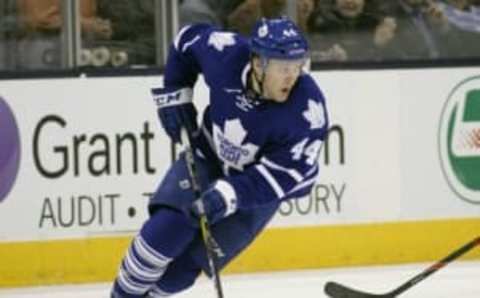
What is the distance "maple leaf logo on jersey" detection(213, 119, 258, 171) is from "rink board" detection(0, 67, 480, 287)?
63.4 inches

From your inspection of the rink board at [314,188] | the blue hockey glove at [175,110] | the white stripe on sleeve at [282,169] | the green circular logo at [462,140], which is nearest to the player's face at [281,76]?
the white stripe on sleeve at [282,169]

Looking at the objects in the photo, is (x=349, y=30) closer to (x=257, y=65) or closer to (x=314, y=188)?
(x=314, y=188)

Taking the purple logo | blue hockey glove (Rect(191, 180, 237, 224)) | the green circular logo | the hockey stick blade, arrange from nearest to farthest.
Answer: blue hockey glove (Rect(191, 180, 237, 224)) → the hockey stick blade → the purple logo → the green circular logo

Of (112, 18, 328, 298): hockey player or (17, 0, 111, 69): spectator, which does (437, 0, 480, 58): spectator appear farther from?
(112, 18, 328, 298): hockey player

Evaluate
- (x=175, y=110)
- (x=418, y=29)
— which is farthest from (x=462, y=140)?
(x=175, y=110)

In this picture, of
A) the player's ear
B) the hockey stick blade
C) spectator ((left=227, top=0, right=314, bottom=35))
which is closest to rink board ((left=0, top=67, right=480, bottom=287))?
spectator ((left=227, top=0, right=314, bottom=35))

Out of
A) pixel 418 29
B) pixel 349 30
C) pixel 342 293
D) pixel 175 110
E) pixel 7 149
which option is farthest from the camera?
pixel 418 29

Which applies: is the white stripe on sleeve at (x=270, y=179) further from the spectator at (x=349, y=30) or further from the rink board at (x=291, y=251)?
the spectator at (x=349, y=30)

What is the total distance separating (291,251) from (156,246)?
6.11ft

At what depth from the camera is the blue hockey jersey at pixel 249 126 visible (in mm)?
3818

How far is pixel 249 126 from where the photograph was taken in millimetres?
3943

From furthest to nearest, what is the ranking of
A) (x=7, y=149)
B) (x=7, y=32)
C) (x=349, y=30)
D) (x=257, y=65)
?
1. (x=349, y=30)
2. (x=7, y=32)
3. (x=7, y=149)
4. (x=257, y=65)

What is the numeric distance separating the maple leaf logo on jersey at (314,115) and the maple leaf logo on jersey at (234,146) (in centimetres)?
20

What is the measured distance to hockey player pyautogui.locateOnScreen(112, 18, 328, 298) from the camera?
3.80 m
